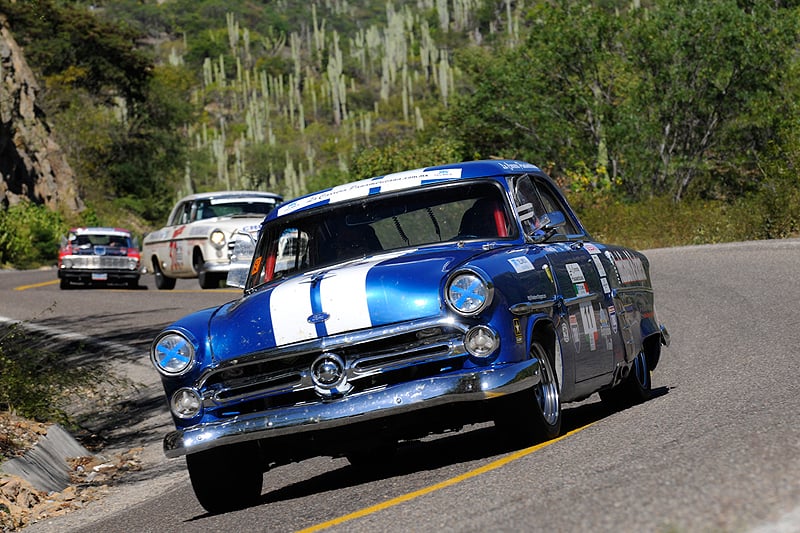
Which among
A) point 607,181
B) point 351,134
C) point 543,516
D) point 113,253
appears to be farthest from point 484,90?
point 351,134

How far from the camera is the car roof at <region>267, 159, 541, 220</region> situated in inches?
Result: 321

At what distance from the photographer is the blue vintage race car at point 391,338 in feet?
22.1

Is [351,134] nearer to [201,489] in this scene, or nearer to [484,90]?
[484,90]

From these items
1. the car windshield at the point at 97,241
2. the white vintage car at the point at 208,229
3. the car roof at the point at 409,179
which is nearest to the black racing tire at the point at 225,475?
the car roof at the point at 409,179

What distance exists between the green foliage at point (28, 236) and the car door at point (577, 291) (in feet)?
125

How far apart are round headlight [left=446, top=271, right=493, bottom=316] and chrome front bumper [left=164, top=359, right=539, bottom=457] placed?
322 millimetres

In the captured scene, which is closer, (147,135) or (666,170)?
(666,170)

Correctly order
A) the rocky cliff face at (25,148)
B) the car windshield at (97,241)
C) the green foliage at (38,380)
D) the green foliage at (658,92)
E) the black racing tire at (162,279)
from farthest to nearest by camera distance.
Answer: the rocky cliff face at (25,148)
the green foliage at (658,92)
the car windshield at (97,241)
the black racing tire at (162,279)
the green foliage at (38,380)

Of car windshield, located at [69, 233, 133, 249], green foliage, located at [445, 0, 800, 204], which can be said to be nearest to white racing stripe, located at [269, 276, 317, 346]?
car windshield, located at [69, 233, 133, 249]

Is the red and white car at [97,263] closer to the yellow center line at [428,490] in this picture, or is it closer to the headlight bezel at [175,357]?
the headlight bezel at [175,357]

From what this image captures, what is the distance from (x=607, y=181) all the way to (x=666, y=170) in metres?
1.52

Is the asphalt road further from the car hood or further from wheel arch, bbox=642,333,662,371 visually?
the car hood

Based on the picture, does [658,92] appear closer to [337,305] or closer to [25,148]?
[337,305]

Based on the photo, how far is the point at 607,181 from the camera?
34.4 m
